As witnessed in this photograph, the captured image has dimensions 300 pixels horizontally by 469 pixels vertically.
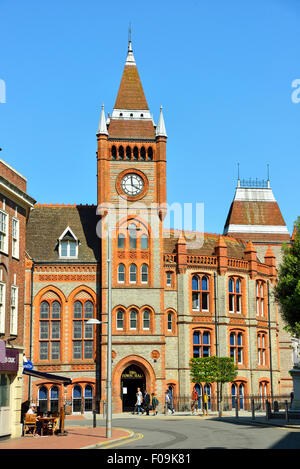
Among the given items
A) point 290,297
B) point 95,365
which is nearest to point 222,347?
point 95,365

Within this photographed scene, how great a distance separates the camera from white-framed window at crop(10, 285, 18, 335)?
2914cm

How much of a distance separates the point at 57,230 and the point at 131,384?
13672 millimetres

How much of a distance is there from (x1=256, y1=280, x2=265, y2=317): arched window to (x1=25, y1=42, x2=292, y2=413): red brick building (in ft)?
2.98

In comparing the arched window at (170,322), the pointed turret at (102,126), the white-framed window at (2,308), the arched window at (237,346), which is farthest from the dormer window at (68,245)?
the white-framed window at (2,308)

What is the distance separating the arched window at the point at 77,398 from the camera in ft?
164

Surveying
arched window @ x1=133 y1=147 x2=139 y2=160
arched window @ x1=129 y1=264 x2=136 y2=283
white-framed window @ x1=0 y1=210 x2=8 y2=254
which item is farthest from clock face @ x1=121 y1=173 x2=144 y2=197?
white-framed window @ x1=0 y1=210 x2=8 y2=254

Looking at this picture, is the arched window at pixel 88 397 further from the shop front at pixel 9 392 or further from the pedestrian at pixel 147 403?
the shop front at pixel 9 392

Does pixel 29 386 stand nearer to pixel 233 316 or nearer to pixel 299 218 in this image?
pixel 233 316

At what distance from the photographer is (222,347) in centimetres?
5444

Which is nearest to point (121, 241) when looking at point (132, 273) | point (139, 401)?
point (132, 273)

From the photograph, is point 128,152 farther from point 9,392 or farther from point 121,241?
point 9,392

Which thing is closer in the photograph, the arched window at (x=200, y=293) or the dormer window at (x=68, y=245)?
the dormer window at (x=68, y=245)

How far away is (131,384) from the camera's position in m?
52.0

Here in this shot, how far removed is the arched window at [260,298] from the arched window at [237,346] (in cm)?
318
